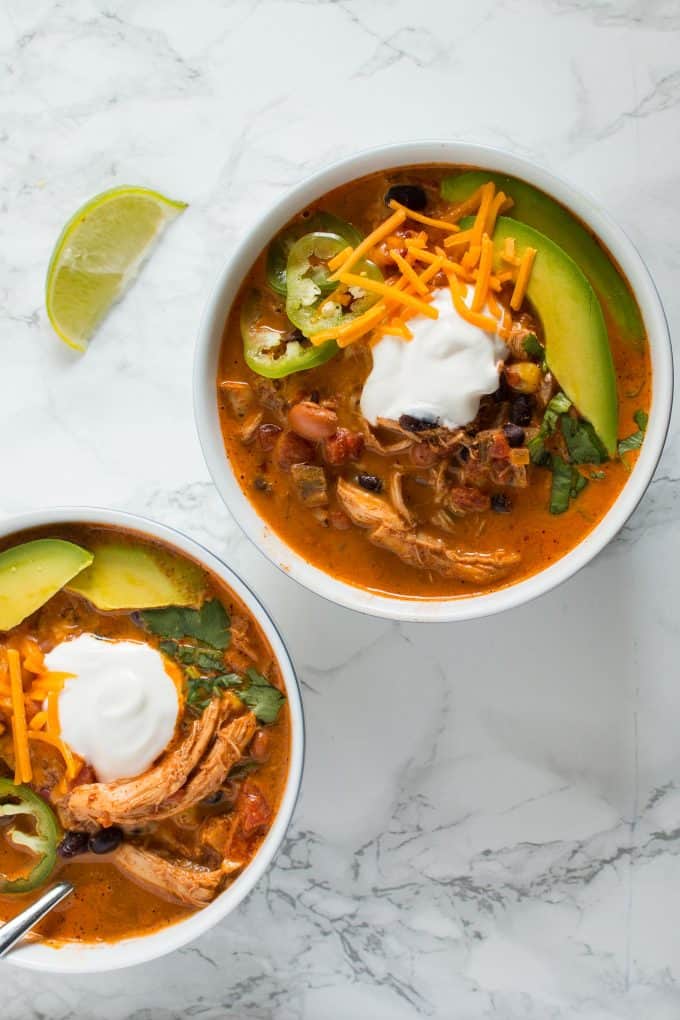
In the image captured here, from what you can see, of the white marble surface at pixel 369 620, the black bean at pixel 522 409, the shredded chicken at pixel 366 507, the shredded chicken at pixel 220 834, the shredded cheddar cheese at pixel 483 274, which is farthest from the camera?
Answer: the white marble surface at pixel 369 620

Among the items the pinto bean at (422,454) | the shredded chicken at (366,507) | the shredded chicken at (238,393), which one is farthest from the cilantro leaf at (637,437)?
the shredded chicken at (238,393)

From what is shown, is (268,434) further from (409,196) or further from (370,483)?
(409,196)

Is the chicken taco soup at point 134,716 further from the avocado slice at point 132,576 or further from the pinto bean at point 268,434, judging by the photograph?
the pinto bean at point 268,434

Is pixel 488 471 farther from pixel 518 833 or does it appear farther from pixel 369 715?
pixel 518 833

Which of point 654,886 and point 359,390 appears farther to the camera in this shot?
point 654,886

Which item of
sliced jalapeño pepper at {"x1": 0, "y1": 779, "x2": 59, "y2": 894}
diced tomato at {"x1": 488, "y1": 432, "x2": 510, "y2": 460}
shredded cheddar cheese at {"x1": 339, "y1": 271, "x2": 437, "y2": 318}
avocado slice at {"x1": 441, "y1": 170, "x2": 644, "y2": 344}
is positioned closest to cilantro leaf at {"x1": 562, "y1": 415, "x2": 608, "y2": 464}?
diced tomato at {"x1": 488, "y1": 432, "x2": 510, "y2": 460}

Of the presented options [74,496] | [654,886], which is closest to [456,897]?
[654,886]
